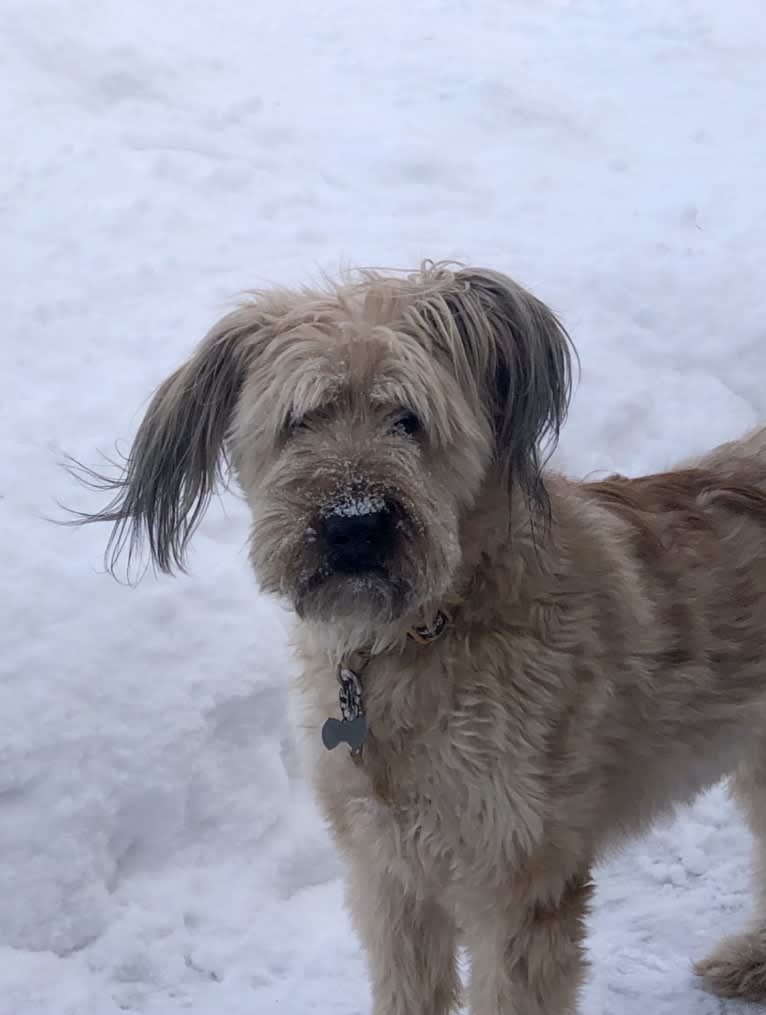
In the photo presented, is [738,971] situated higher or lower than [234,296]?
lower

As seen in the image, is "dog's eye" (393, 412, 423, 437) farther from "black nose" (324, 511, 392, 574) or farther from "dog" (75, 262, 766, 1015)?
"black nose" (324, 511, 392, 574)

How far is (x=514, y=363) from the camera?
2.95 metres

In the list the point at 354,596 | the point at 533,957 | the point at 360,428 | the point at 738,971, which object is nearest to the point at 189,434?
the point at 360,428

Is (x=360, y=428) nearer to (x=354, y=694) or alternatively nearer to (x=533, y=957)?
(x=354, y=694)

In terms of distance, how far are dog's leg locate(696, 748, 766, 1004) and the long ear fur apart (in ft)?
4.77

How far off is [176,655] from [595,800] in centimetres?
188

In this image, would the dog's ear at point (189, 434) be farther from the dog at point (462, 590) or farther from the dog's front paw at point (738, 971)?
the dog's front paw at point (738, 971)

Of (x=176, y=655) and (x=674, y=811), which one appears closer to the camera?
(x=674, y=811)

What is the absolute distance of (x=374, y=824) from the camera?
302 cm

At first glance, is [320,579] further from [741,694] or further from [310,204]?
[310,204]

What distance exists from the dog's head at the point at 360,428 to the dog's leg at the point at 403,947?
101 centimetres

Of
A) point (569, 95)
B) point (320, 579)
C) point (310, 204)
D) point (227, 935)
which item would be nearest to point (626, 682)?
point (320, 579)

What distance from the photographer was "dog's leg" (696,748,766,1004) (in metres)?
3.89

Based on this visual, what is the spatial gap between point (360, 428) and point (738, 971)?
2.27 meters
